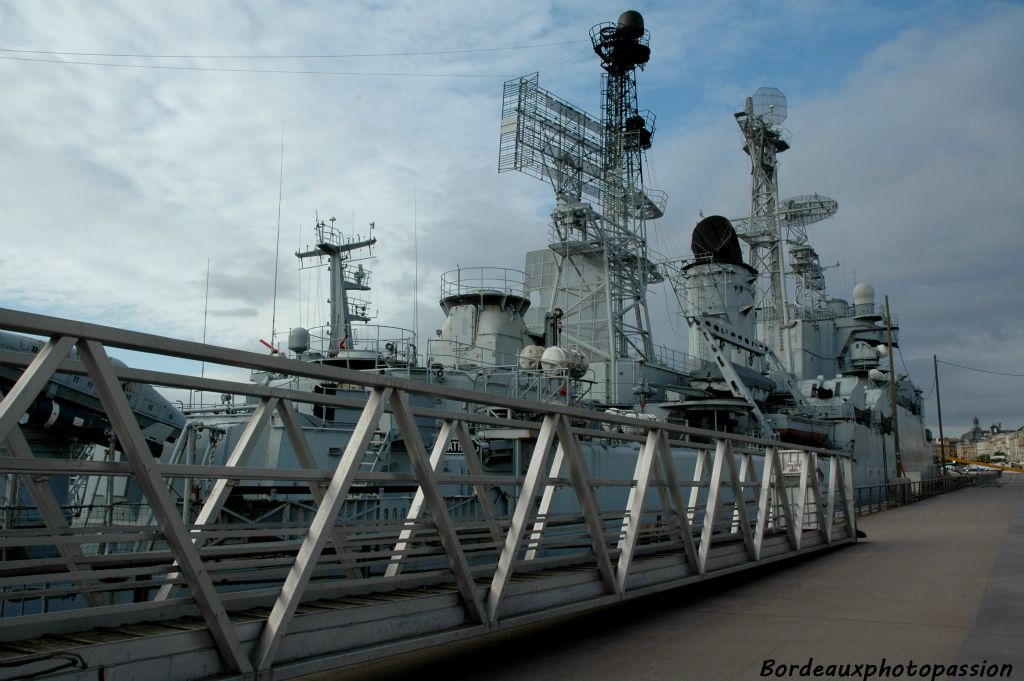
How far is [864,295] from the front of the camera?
5544 centimetres

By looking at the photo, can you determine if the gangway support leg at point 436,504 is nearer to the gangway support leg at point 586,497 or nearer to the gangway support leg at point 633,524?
the gangway support leg at point 586,497

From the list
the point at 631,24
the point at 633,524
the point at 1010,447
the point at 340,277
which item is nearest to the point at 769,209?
the point at 631,24

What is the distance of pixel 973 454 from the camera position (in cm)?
18350

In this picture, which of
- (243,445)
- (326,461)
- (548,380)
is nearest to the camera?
(243,445)

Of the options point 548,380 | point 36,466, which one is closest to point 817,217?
point 548,380

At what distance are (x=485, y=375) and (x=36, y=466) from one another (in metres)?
16.2

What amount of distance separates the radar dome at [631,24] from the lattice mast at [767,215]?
17.6 metres

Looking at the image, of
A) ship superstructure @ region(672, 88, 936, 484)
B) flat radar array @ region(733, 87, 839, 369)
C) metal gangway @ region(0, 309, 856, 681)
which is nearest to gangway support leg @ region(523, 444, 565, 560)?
metal gangway @ region(0, 309, 856, 681)

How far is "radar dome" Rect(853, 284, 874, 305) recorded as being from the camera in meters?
55.2

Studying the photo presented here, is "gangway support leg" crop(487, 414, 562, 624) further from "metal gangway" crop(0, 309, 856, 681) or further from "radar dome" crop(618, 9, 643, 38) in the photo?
"radar dome" crop(618, 9, 643, 38)

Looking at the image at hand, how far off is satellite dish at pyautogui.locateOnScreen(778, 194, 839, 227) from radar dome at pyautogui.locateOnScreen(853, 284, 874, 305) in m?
5.82

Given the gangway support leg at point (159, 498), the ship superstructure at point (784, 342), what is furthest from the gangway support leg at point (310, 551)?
the ship superstructure at point (784, 342)

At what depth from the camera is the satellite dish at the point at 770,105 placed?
54.4 meters

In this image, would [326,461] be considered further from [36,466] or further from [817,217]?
[817,217]
